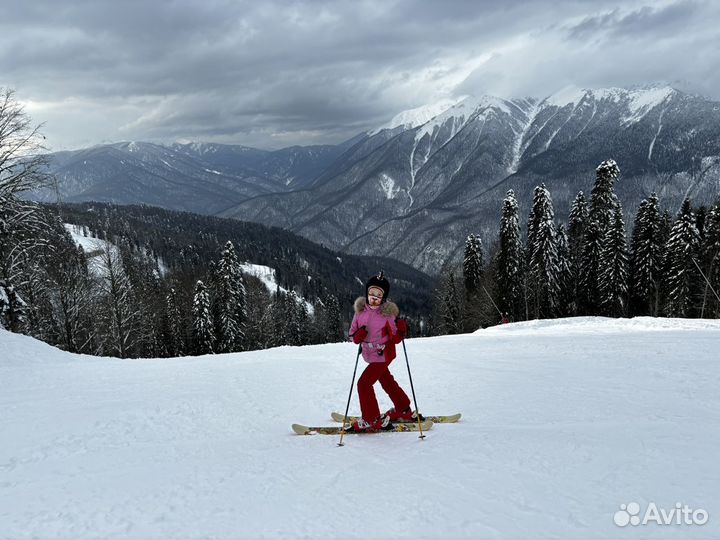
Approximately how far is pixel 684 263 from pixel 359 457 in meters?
40.8

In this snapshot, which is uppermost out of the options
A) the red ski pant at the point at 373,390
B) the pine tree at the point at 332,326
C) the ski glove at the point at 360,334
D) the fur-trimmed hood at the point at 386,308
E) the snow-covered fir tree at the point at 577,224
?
the snow-covered fir tree at the point at 577,224

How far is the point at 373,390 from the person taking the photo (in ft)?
22.0

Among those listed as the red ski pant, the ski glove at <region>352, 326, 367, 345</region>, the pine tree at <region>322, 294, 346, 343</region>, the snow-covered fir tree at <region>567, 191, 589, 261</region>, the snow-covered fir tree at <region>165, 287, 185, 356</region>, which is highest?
the snow-covered fir tree at <region>567, 191, 589, 261</region>

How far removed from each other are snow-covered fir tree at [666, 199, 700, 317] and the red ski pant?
38479 millimetres

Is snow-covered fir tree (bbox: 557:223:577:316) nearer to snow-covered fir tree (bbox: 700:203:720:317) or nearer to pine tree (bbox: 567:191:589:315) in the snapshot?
pine tree (bbox: 567:191:589:315)

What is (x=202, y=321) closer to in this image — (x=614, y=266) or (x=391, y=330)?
(x=614, y=266)

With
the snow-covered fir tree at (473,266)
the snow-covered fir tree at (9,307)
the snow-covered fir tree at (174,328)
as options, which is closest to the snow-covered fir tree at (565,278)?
the snow-covered fir tree at (473,266)

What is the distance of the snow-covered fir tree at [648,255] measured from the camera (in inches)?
1590

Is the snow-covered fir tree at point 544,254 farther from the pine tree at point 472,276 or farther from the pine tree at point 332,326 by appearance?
the pine tree at point 332,326

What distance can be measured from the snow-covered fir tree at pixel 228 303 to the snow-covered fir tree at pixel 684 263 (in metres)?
43.0

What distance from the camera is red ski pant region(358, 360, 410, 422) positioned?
6.59 m

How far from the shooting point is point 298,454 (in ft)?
18.7

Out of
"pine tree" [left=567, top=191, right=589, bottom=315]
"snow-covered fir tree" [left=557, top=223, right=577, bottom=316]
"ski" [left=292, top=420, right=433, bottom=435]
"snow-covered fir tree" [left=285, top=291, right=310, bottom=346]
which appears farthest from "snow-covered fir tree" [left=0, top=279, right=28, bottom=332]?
"snow-covered fir tree" [left=285, top=291, right=310, bottom=346]

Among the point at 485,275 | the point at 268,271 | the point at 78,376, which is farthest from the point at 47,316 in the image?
the point at 268,271
